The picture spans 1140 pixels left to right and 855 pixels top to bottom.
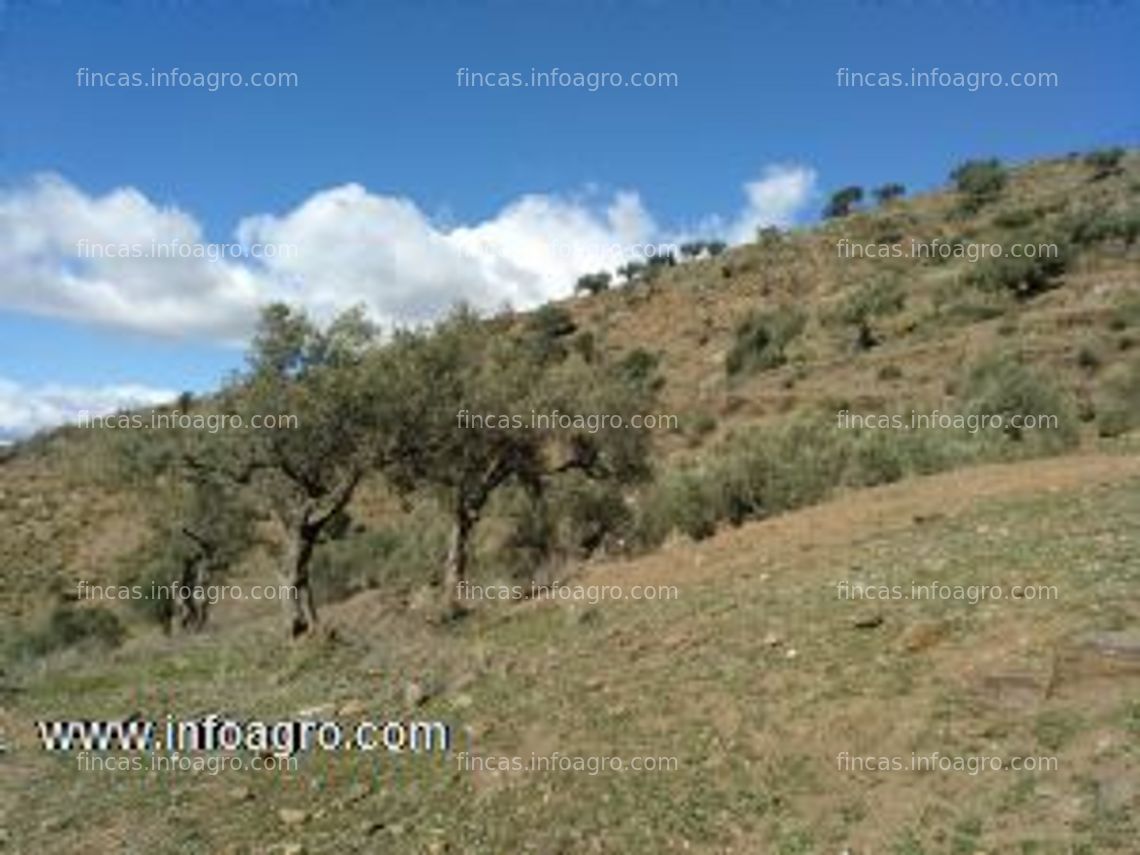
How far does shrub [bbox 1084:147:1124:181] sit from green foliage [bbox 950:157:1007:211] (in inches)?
192

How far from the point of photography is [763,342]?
199 feet

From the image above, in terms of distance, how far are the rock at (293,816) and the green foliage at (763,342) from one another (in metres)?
45.2

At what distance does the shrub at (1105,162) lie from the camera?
74125 millimetres

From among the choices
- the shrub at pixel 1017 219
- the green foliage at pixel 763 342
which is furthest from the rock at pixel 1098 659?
the shrub at pixel 1017 219

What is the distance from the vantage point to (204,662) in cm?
2716

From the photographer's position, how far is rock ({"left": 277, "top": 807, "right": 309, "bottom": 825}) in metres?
14.6

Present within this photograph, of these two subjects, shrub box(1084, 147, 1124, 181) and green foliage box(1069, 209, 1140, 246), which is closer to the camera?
green foliage box(1069, 209, 1140, 246)

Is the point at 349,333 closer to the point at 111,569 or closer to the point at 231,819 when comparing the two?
the point at 231,819

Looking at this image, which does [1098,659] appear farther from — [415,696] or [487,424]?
[487,424]

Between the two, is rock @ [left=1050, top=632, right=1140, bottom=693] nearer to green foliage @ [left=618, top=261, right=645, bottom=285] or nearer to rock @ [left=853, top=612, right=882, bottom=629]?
rock @ [left=853, top=612, right=882, bottom=629]

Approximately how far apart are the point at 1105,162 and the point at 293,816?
72425 millimetres

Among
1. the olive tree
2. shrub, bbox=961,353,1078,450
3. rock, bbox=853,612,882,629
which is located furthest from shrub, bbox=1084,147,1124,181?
rock, bbox=853,612,882,629

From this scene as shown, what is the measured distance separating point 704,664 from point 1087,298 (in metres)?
40.1

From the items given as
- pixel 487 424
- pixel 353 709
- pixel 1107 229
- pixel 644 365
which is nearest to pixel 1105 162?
pixel 1107 229
